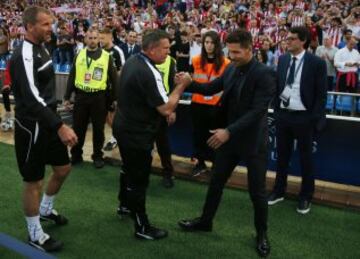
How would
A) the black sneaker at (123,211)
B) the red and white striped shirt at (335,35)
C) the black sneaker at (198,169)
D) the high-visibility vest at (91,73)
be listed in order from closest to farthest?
the black sneaker at (123,211), the black sneaker at (198,169), the high-visibility vest at (91,73), the red and white striped shirt at (335,35)

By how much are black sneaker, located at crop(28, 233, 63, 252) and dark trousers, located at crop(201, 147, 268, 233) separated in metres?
1.39

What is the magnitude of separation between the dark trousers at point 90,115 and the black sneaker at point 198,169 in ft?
4.60

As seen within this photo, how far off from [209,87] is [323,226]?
1820mm

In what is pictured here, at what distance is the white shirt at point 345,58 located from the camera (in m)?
9.20

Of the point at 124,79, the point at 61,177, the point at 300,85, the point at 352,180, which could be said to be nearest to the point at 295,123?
the point at 300,85

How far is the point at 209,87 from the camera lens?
421 cm

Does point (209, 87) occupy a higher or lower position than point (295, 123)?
higher

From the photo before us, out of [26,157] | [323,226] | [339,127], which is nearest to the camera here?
[26,157]

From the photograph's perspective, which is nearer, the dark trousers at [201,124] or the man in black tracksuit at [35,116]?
the man in black tracksuit at [35,116]

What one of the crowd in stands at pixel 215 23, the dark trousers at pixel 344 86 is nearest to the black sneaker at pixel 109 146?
the crowd in stands at pixel 215 23

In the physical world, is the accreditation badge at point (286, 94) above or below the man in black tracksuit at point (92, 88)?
above

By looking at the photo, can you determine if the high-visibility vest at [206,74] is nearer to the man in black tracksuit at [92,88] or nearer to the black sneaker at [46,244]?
the man in black tracksuit at [92,88]

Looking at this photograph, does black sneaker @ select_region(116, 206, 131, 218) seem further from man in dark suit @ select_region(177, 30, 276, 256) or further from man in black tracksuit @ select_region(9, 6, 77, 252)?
man in dark suit @ select_region(177, 30, 276, 256)

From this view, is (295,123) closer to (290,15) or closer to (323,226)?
(323,226)
